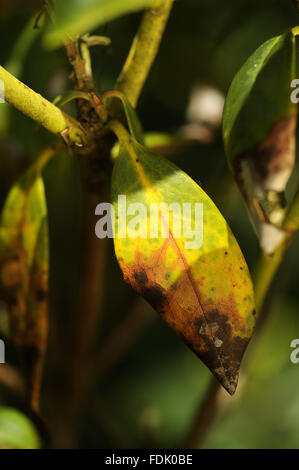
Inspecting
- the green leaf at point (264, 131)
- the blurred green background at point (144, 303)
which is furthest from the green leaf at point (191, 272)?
the blurred green background at point (144, 303)

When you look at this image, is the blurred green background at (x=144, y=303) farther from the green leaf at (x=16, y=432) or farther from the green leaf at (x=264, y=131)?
the green leaf at (x=264, y=131)

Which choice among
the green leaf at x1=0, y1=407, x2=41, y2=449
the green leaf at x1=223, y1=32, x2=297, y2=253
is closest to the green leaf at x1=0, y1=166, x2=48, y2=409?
the green leaf at x1=0, y1=407, x2=41, y2=449

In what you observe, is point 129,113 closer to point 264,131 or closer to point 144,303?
point 264,131

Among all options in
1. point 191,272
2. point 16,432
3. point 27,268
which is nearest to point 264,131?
point 191,272

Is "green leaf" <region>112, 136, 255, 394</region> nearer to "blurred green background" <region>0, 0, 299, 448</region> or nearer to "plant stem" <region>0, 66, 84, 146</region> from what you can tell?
"plant stem" <region>0, 66, 84, 146</region>
